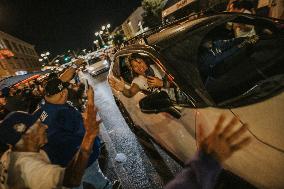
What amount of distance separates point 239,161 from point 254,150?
0.54ft

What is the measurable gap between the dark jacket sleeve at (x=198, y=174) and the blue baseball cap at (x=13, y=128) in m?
1.17

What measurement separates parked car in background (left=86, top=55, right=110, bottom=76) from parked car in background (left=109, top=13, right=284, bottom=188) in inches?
681

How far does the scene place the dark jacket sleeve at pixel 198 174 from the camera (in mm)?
1431

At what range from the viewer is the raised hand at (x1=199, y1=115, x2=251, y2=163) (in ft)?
5.21

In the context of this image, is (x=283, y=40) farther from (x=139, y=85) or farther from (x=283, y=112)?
(x=139, y=85)

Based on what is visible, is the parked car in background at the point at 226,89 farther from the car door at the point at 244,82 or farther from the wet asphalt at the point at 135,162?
the wet asphalt at the point at 135,162

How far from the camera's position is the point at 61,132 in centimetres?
268

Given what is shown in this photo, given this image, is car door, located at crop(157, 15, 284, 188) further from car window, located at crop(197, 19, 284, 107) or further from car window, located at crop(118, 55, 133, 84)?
car window, located at crop(118, 55, 133, 84)

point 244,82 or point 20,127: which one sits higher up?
point 20,127

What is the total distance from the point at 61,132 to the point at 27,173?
104cm

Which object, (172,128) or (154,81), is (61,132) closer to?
(172,128)

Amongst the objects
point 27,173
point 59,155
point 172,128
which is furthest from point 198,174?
point 59,155

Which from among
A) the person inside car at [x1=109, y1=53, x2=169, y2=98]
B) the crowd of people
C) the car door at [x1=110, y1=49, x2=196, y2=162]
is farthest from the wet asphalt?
the crowd of people

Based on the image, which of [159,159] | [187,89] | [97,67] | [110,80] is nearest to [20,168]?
[187,89]
